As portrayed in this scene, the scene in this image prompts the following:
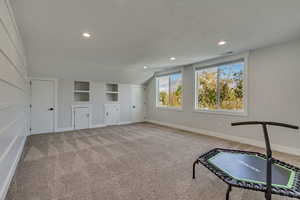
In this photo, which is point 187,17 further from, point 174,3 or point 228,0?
point 228,0

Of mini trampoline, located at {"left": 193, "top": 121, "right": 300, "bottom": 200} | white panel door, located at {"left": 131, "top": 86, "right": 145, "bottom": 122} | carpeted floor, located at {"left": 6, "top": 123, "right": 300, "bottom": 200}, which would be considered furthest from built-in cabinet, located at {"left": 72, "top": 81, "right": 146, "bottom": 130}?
mini trampoline, located at {"left": 193, "top": 121, "right": 300, "bottom": 200}

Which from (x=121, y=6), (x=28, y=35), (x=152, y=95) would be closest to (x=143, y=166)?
(x=121, y=6)

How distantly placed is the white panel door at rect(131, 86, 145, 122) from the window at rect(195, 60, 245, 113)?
3.37 metres

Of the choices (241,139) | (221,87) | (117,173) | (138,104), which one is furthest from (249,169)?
(138,104)

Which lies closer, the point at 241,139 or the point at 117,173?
the point at 117,173

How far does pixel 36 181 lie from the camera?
221 centimetres

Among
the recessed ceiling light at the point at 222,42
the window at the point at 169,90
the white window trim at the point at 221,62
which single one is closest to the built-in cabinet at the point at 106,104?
the window at the point at 169,90

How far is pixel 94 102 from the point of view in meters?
6.38

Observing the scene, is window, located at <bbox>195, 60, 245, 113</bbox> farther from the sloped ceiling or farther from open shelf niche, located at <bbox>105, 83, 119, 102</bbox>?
open shelf niche, located at <bbox>105, 83, 119, 102</bbox>

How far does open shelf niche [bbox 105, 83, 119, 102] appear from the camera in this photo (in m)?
7.06

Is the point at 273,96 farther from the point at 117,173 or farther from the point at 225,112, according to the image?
the point at 117,173

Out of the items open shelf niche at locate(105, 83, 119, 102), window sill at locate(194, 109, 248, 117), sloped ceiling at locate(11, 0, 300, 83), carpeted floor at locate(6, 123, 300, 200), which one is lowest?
carpeted floor at locate(6, 123, 300, 200)

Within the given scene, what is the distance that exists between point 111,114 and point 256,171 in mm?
5937

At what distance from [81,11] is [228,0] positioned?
207cm
